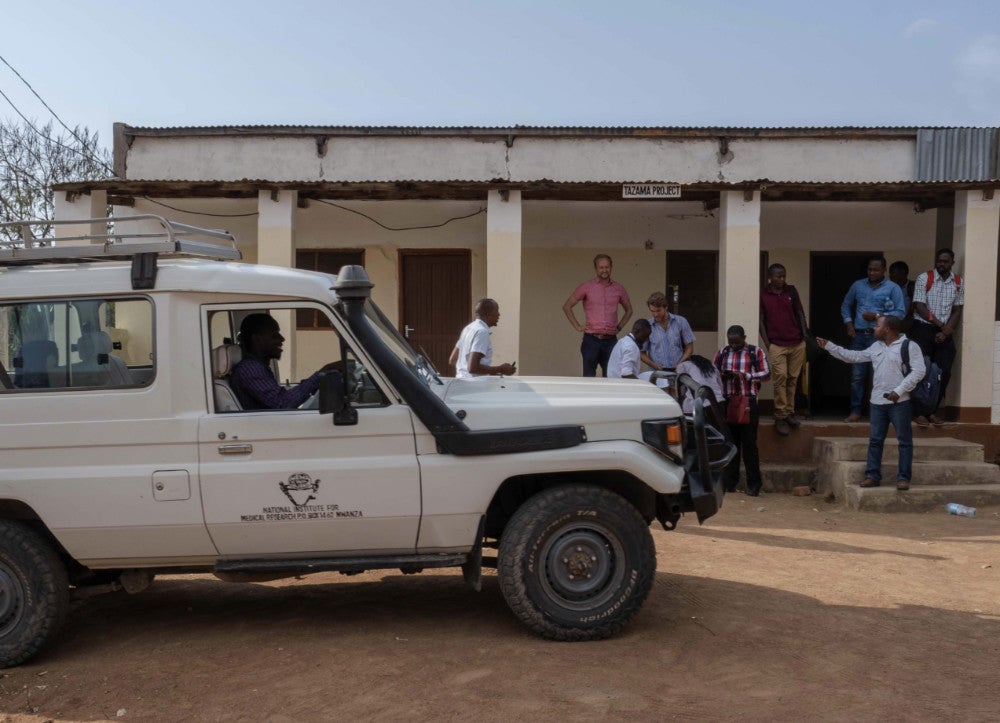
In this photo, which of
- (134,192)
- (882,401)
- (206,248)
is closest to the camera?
(206,248)

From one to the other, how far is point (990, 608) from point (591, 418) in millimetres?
2859

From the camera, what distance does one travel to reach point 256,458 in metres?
4.62

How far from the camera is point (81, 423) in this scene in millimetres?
4609

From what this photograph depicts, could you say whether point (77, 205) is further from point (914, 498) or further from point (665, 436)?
point (914, 498)

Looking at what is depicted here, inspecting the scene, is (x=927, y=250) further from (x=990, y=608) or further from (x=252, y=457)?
(x=252, y=457)

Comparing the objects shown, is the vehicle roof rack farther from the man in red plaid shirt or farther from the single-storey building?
the single-storey building

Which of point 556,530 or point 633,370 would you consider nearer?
point 556,530

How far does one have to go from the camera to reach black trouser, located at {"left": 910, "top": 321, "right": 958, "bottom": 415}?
34.6ft

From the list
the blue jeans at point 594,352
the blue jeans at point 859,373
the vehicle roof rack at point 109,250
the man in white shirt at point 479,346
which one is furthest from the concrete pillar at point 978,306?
the vehicle roof rack at point 109,250

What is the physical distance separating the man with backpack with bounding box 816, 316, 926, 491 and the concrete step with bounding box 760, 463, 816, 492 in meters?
1.05

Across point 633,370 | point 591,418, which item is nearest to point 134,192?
point 633,370

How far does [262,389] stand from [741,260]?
7.43 m

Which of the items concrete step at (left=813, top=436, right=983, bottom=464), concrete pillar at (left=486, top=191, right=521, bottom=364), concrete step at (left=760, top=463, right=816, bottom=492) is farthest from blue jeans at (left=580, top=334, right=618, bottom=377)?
concrete step at (left=813, top=436, right=983, bottom=464)

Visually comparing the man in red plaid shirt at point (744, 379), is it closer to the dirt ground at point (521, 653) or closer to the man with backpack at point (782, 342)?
the man with backpack at point (782, 342)
